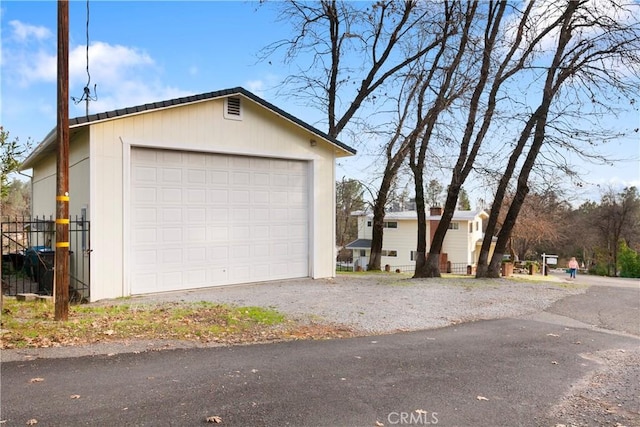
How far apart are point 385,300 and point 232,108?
5866mm

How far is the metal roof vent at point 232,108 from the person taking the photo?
34.8 feet

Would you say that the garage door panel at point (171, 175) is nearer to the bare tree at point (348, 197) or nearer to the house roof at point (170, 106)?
the house roof at point (170, 106)

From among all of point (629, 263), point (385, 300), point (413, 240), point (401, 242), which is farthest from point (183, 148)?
point (629, 263)

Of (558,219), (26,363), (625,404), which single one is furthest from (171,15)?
(558,219)

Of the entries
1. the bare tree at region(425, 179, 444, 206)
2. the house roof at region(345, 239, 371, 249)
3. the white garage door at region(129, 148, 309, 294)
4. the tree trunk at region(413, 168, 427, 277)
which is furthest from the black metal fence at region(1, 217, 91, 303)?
the house roof at region(345, 239, 371, 249)

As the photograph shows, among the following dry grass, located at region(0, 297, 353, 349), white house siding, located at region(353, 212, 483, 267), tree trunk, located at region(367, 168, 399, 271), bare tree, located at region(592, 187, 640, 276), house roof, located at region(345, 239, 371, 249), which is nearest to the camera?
dry grass, located at region(0, 297, 353, 349)

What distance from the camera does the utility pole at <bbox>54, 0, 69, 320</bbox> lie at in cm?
651

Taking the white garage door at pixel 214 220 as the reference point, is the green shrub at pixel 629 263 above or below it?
below

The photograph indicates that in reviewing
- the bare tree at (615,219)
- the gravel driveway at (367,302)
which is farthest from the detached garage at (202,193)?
the bare tree at (615,219)

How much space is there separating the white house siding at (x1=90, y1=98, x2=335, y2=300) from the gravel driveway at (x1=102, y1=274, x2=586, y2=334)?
0.86 meters

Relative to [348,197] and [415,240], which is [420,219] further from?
[415,240]

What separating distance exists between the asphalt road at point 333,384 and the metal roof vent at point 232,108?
259 inches

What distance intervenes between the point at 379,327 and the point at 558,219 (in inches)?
1323

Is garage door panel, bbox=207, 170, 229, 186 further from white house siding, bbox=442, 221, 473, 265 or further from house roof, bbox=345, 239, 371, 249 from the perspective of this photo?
white house siding, bbox=442, 221, 473, 265
